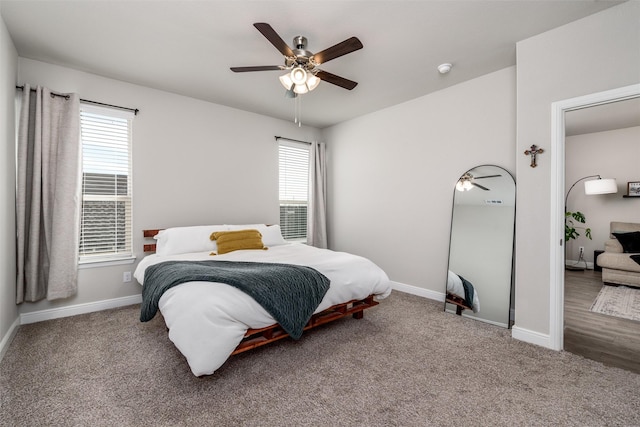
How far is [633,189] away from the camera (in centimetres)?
240

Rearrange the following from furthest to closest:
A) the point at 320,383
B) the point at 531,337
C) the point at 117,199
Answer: the point at 117,199, the point at 531,337, the point at 320,383

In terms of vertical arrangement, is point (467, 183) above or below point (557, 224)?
above

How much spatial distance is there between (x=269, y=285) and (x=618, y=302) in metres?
3.63

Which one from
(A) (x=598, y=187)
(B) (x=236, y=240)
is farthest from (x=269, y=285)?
(A) (x=598, y=187)

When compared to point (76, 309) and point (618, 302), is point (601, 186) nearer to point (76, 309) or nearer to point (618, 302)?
point (618, 302)

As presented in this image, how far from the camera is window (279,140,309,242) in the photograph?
4.73m

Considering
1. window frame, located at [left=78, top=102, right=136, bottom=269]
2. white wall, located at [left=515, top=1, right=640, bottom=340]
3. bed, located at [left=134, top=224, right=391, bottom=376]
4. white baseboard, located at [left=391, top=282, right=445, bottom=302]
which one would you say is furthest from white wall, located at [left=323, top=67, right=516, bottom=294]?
window frame, located at [left=78, top=102, right=136, bottom=269]

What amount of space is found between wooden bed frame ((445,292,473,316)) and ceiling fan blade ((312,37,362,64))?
9.20 ft

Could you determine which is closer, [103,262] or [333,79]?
[333,79]

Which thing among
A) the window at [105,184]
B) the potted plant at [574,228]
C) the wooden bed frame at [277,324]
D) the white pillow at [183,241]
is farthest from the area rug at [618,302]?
the window at [105,184]

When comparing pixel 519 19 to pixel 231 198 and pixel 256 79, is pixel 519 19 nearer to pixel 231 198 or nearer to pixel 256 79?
pixel 256 79

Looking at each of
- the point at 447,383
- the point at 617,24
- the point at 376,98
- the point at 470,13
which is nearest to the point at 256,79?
the point at 376,98

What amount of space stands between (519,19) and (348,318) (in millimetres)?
3053

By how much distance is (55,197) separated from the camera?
285 cm
